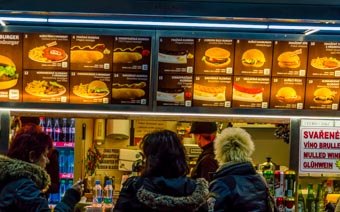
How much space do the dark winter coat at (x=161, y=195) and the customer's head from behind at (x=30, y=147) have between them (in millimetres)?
882

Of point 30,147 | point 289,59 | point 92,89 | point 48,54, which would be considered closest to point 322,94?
point 289,59

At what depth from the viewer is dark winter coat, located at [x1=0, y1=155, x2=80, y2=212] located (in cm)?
365

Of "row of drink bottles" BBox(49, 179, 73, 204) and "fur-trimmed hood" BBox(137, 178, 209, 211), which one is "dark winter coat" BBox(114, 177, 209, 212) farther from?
"row of drink bottles" BBox(49, 179, 73, 204)

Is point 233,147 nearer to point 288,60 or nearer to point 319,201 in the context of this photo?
point 288,60

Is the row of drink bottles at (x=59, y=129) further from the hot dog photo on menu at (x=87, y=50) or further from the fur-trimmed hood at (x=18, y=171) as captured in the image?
the fur-trimmed hood at (x=18, y=171)


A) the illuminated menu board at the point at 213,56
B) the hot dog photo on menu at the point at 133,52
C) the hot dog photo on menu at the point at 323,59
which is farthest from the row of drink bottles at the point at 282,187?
the hot dog photo on menu at the point at 133,52

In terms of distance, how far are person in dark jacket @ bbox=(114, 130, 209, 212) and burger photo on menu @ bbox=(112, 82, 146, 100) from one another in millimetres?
1603

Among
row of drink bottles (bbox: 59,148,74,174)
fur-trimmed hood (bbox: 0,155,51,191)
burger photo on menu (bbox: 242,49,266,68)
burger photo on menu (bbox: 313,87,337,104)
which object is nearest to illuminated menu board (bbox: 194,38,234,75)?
burger photo on menu (bbox: 242,49,266,68)

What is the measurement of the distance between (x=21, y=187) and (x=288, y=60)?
2978mm

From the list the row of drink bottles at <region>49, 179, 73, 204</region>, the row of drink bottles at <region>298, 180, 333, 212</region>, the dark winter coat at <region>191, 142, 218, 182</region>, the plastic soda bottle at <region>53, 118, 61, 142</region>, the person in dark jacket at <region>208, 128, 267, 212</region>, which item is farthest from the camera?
the plastic soda bottle at <region>53, 118, 61, 142</region>

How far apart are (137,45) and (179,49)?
1.41 ft

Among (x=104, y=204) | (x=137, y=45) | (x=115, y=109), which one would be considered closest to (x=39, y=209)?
(x=104, y=204)

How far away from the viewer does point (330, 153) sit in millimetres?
5422

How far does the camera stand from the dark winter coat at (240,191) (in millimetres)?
4461
